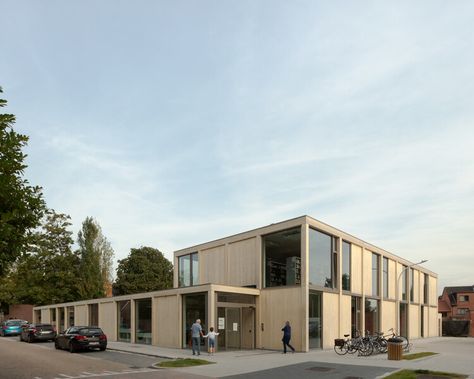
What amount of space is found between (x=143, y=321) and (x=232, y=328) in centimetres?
777

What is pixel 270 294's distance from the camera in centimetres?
2608

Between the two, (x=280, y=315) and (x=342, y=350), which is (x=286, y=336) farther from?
(x=342, y=350)

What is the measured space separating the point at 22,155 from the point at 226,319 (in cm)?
1743

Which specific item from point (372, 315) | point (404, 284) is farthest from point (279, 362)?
point (404, 284)

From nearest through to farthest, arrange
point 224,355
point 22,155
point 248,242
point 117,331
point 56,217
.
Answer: point 22,155 → point 224,355 → point 248,242 → point 117,331 → point 56,217

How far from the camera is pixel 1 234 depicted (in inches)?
359

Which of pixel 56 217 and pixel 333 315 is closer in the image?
pixel 333 315

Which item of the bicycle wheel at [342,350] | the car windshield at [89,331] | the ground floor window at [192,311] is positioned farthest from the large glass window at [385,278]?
the car windshield at [89,331]

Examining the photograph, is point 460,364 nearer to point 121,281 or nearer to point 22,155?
point 22,155

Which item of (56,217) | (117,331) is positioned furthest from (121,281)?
(117,331)

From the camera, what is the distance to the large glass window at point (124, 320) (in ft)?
108

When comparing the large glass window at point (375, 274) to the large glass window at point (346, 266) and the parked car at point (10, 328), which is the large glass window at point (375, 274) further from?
the parked car at point (10, 328)

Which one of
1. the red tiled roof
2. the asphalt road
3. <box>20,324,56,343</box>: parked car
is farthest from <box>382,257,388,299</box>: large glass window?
the red tiled roof

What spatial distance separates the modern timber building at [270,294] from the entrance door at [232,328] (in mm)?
49
